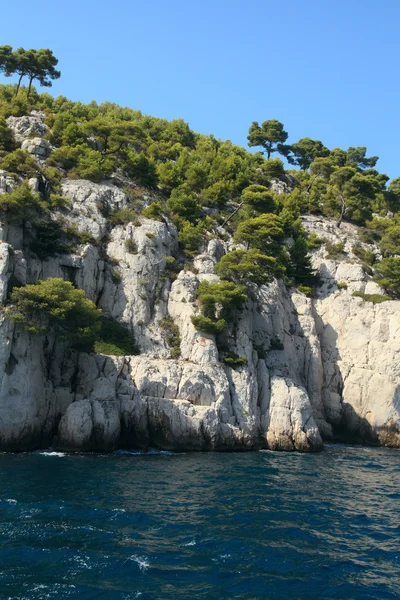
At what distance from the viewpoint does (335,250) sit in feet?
221

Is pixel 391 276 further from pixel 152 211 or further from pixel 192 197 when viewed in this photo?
pixel 152 211

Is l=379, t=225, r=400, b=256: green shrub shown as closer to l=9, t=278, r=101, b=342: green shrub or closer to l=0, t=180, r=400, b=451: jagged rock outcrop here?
l=0, t=180, r=400, b=451: jagged rock outcrop

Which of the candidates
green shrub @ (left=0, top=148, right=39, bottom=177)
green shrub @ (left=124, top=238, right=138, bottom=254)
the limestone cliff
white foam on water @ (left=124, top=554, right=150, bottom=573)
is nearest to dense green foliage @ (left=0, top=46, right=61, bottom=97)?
the limestone cliff

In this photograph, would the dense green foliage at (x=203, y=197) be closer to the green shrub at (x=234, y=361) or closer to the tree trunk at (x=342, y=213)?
the tree trunk at (x=342, y=213)

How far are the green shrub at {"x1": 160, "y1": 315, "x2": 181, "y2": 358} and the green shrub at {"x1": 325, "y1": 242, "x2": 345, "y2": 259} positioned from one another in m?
26.2

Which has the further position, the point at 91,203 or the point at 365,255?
the point at 365,255

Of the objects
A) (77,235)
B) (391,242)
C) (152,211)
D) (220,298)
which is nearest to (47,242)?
(77,235)

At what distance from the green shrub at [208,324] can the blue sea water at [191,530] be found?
561 inches

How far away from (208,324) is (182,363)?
4663 millimetres

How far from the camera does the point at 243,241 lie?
6047 cm

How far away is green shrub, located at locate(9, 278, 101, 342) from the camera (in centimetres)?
3759

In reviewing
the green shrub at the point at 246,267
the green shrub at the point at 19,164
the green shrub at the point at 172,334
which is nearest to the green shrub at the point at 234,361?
the green shrub at the point at 172,334

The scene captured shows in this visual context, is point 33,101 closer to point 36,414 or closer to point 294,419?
point 36,414

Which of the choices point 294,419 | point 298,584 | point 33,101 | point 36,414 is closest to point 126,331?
point 36,414
